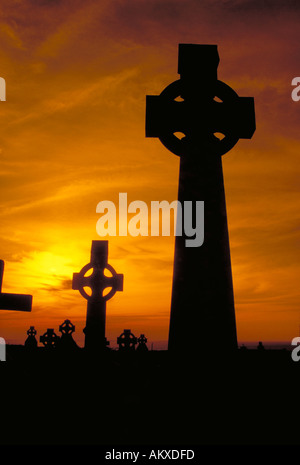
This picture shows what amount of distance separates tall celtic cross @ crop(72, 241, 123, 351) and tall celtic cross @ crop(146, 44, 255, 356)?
5.38m

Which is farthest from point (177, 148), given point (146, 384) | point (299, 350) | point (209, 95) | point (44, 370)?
point (299, 350)

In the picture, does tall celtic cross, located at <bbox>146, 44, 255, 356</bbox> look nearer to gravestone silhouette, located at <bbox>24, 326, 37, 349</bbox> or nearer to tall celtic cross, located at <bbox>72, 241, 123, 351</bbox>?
tall celtic cross, located at <bbox>72, 241, 123, 351</bbox>

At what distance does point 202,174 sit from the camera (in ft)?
18.7

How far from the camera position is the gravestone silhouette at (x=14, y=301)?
25.6 feet

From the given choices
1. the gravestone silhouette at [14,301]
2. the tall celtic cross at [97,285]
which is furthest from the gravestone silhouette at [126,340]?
the gravestone silhouette at [14,301]

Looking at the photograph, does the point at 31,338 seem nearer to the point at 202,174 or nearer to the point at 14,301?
the point at 14,301

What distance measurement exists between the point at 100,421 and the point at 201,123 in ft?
14.2

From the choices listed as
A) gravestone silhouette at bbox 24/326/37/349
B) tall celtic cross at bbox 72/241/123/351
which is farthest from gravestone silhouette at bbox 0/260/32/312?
gravestone silhouette at bbox 24/326/37/349

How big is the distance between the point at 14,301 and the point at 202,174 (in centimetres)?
450

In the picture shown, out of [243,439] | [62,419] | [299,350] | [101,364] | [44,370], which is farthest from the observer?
[299,350]

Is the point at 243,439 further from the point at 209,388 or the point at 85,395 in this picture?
the point at 85,395

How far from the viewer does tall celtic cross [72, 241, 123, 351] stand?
1057 centimetres

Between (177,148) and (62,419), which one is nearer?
(62,419)

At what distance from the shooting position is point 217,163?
5812 mm
